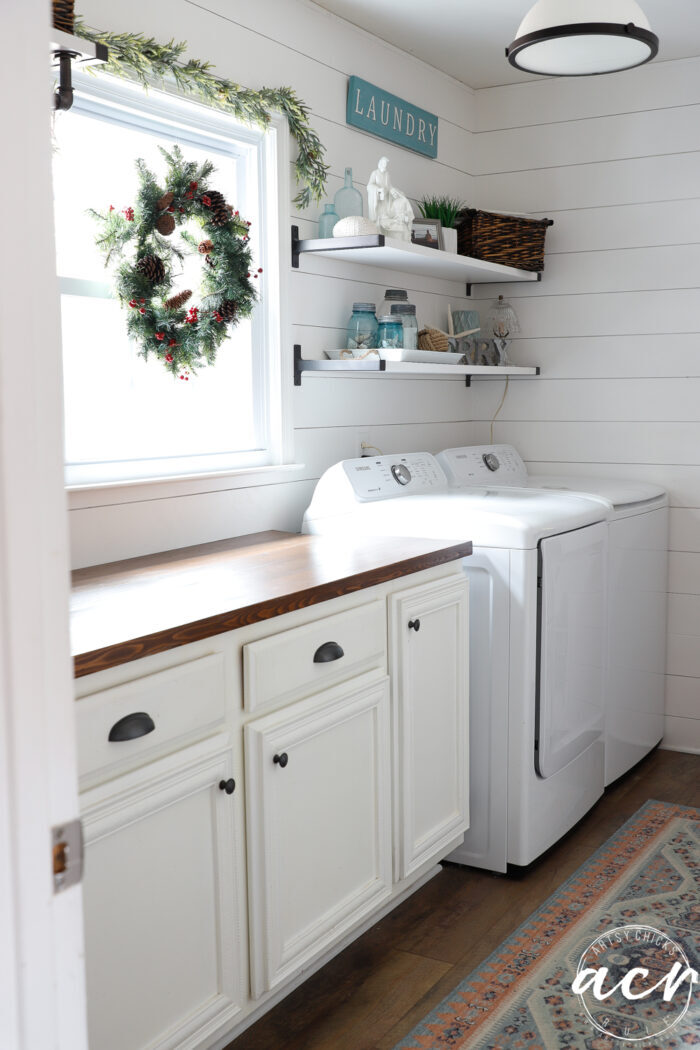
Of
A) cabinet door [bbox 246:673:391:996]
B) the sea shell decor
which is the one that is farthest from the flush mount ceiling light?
cabinet door [bbox 246:673:391:996]

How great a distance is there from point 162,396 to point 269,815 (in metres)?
1.19

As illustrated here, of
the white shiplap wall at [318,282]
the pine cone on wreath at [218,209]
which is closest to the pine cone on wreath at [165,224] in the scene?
the pine cone on wreath at [218,209]

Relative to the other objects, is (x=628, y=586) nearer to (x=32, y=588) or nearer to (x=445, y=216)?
(x=445, y=216)

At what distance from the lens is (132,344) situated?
2488mm

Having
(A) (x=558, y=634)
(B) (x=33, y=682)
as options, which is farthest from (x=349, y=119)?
(B) (x=33, y=682)

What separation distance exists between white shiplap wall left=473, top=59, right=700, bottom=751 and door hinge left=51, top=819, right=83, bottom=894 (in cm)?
320

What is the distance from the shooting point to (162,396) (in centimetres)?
264

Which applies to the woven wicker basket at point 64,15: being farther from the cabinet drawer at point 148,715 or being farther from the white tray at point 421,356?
the white tray at point 421,356

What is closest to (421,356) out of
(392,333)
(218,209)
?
(392,333)

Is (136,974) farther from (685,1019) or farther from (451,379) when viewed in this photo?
(451,379)

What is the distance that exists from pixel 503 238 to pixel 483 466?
2.68 feet

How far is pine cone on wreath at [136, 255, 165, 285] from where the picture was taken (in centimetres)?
243

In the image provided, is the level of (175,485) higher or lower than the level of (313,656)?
higher

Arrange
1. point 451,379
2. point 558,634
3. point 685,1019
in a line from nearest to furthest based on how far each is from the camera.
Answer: point 685,1019 < point 558,634 < point 451,379
